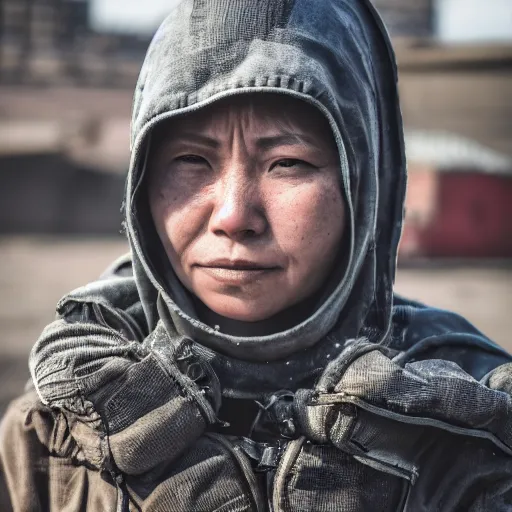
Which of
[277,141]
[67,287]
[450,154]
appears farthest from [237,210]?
[450,154]

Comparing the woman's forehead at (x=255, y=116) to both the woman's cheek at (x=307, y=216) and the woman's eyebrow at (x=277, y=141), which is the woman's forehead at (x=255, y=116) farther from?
the woman's cheek at (x=307, y=216)

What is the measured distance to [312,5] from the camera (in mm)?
1741

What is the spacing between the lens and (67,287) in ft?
33.4

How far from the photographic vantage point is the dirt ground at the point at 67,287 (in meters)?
7.41

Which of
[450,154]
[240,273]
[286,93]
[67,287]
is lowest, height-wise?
[67,287]

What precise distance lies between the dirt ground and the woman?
3638mm

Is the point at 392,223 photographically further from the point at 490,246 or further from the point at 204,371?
the point at 490,246

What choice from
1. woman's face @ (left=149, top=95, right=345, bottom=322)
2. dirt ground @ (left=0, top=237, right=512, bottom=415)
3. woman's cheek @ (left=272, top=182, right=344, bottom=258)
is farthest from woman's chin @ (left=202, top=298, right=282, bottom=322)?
dirt ground @ (left=0, top=237, right=512, bottom=415)

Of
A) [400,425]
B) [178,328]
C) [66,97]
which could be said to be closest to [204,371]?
[178,328]

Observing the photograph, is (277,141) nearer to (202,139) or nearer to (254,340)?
(202,139)

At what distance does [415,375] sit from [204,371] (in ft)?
1.37

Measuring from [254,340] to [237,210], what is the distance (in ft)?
0.90

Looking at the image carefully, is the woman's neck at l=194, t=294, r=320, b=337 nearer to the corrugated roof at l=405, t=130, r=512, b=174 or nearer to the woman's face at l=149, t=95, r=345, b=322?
the woman's face at l=149, t=95, r=345, b=322

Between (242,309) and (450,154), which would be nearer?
(242,309)
